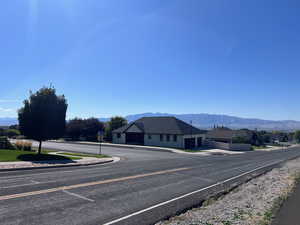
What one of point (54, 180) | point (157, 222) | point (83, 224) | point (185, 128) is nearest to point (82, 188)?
point (54, 180)

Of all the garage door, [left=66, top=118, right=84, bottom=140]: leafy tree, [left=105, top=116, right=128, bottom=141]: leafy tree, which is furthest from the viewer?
[left=66, top=118, right=84, bottom=140]: leafy tree

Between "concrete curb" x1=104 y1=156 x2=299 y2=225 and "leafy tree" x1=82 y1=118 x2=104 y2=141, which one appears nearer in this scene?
"concrete curb" x1=104 y1=156 x2=299 y2=225

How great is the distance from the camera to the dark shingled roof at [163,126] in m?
43.6

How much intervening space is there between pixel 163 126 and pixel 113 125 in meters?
16.3

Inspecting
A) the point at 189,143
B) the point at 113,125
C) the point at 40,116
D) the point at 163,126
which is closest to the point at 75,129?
the point at 113,125

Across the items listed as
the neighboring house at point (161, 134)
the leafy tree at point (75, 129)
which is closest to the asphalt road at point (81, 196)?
the neighboring house at point (161, 134)

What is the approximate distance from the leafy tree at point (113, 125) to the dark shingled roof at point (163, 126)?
20.4 feet

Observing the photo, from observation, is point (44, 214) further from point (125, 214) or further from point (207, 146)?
point (207, 146)

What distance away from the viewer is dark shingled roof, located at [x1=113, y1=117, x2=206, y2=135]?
43.6m

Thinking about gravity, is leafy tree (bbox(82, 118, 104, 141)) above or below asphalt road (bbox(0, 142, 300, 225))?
above

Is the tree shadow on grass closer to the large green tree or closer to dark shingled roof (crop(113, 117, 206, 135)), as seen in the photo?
the large green tree

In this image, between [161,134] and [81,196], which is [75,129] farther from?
[81,196]

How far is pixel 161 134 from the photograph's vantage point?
4425 cm

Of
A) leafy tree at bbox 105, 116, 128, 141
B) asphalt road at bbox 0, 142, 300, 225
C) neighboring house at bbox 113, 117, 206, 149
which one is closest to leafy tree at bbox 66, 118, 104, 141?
leafy tree at bbox 105, 116, 128, 141
